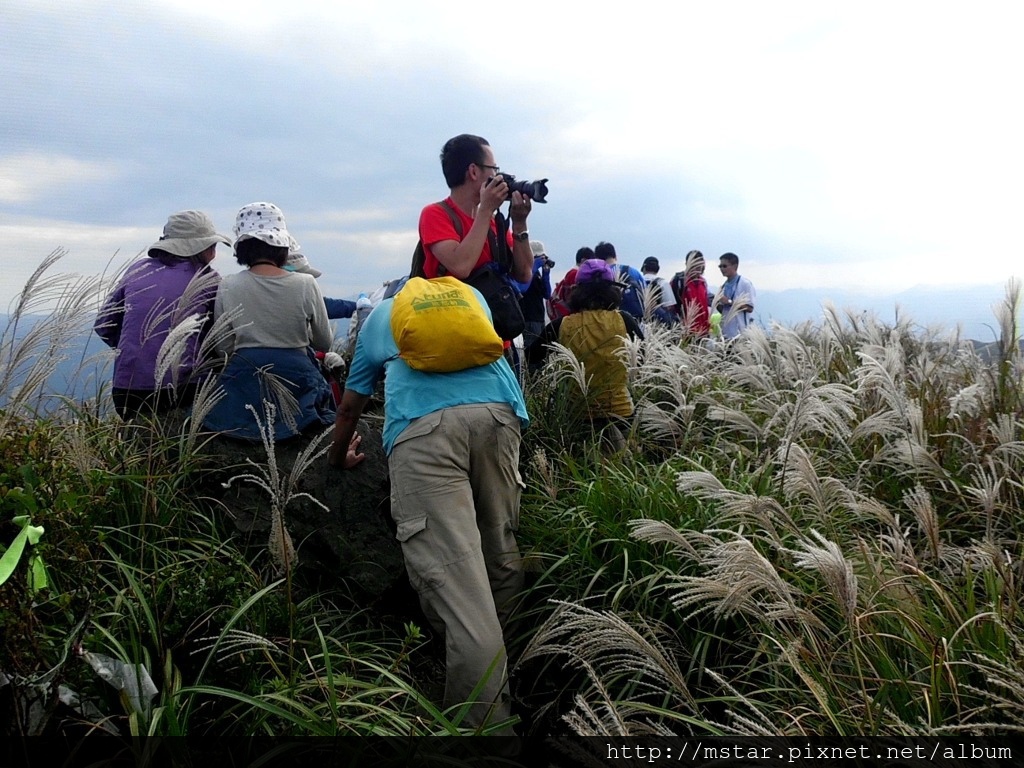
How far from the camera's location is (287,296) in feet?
13.6

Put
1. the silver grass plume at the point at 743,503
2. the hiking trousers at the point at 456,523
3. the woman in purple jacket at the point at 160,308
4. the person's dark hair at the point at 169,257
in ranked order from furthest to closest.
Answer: the person's dark hair at the point at 169,257
the woman in purple jacket at the point at 160,308
the hiking trousers at the point at 456,523
the silver grass plume at the point at 743,503

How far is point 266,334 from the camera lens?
4.10 meters

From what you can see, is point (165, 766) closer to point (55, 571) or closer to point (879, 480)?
point (55, 571)

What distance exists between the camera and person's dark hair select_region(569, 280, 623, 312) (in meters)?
5.34

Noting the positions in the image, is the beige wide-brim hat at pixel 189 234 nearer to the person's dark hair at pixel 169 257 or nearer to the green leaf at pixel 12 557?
the person's dark hair at pixel 169 257

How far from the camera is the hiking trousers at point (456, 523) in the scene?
308 cm

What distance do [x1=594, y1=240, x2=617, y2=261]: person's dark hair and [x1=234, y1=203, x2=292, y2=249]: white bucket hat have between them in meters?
5.90

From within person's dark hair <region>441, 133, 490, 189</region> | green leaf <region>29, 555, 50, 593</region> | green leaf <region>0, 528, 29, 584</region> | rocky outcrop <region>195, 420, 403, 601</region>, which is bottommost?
rocky outcrop <region>195, 420, 403, 601</region>

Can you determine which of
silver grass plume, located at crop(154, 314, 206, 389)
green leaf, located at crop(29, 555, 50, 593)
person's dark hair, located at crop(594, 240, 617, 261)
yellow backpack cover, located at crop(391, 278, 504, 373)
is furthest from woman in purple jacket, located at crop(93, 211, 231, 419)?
person's dark hair, located at crop(594, 240, 617, 261)

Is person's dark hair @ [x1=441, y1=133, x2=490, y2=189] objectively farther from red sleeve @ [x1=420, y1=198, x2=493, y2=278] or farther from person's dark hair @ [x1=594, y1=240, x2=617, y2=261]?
person's dark hair @ [x1=594, y1=240, x2=617, y2=261]

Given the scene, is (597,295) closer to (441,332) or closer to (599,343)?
(599,343)

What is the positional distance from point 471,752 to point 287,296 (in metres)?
2.51

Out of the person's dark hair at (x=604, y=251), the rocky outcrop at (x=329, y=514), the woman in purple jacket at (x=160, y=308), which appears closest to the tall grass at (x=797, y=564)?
the rocky outcrop at (x=329, y=514)

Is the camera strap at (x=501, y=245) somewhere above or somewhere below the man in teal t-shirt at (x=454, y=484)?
above
